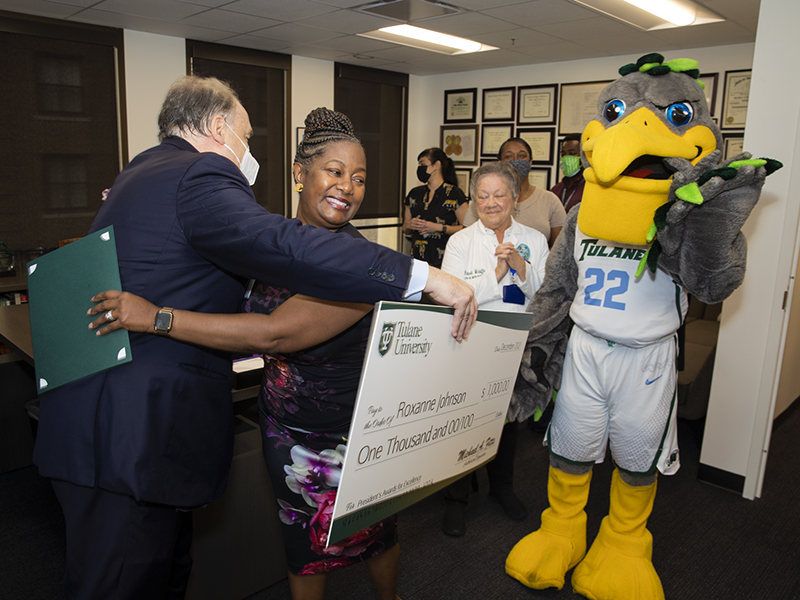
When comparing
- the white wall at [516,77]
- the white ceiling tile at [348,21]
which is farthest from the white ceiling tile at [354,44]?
the white wall at [516,77]

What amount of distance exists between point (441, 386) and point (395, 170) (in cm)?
605

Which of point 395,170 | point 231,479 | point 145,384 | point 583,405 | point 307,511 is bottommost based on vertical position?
point 231,479

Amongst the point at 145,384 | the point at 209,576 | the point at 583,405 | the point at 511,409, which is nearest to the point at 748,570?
the point at 583,405

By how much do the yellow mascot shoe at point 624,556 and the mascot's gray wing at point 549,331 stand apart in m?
0.39

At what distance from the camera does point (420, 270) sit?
3.65 feet

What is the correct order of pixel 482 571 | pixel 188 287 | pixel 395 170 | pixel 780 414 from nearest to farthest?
pixel 188 287 < pixel 482 571 < pixel 780 414 < pixel 395 170

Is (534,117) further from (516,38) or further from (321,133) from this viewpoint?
(321,133)

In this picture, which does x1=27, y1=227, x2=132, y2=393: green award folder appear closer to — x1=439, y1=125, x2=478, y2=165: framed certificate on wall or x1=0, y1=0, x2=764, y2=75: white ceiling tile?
x1=0, y1=0, x2=764, y2=75: white ceiling tile

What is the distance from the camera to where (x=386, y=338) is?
1.03m

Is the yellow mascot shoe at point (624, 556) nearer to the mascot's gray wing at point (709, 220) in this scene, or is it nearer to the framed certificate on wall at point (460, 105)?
the mascot's gray wing at point (709, 220)

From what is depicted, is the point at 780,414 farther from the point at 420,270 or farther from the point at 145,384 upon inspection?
the point at 145,384

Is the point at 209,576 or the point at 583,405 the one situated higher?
the point at 583,405

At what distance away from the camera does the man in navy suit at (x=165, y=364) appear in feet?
3.57

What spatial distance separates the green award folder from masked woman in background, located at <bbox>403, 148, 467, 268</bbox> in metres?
3.57
